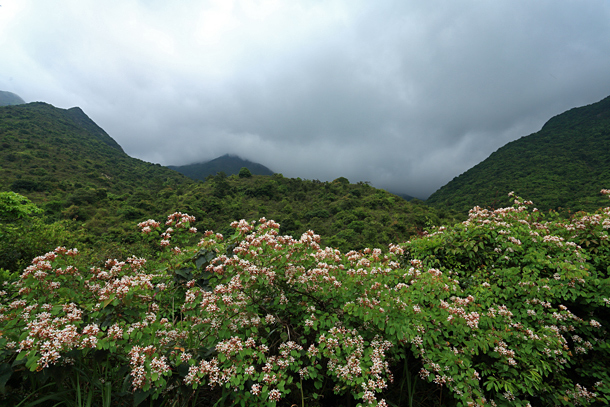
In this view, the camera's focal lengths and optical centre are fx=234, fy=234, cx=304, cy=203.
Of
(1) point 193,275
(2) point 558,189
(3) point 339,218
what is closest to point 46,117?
(3) point 339,218

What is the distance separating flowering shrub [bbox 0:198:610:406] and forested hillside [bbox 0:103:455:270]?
7.57m

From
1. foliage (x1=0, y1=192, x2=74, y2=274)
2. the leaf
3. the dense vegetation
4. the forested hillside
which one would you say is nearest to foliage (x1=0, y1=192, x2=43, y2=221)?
foliage (x1=0, y1=192, x2=74, y2=274)

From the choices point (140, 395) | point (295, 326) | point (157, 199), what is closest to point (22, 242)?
point (140, 395)

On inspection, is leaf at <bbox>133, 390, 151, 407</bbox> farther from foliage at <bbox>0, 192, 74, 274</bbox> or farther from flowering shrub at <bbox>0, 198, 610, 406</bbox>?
foliage at <bbox>0, 192, 74, 274</bbox>

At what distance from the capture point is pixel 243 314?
224 cm

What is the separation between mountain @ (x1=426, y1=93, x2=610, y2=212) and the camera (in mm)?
30391

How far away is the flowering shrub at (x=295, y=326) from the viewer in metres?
1.79

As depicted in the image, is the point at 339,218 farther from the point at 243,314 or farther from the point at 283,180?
the point at 243,314

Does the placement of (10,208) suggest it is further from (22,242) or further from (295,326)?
(295,326)

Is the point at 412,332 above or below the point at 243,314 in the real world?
below

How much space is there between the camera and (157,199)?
33.4 metres

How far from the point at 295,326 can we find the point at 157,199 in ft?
123

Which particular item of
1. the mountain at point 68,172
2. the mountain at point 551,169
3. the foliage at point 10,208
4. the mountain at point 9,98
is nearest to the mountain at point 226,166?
the mountain at point 68,172

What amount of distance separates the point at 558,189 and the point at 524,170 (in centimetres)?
1100
